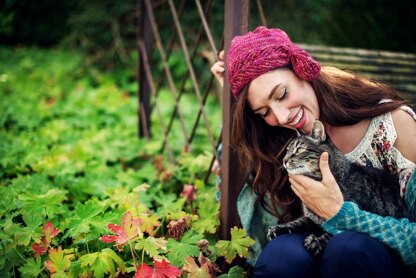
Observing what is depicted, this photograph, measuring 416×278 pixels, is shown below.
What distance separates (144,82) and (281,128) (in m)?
1.96

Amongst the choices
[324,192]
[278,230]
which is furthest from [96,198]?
[324,192]

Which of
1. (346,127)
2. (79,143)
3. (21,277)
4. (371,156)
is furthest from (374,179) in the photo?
(79,143)

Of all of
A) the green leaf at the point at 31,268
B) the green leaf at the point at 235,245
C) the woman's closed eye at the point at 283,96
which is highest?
the woman's closed eye at the point at 283,96

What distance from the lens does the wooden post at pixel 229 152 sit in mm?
1939

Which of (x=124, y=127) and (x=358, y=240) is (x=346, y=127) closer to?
(x=358, y=240)

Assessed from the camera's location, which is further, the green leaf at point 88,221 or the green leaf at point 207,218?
the green leaf at point 207,218

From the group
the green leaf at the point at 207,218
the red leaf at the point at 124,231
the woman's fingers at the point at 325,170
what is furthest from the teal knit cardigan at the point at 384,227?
the red leaf at the point at 124,231

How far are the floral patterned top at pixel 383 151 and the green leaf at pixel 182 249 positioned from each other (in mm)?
851

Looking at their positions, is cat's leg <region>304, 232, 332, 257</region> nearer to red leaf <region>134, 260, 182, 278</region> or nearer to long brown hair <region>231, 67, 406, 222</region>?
long brown hair <region>231, 67, 406, 222</region>

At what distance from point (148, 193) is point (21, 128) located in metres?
1.91

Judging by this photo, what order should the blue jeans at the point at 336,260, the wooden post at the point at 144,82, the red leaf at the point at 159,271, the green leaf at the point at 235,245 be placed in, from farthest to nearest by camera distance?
the wooden post at the point at 144,82 < the green leaf at the point at 235,245 < the red leaf at the point at 159,271 < the blue jeans at the point at 336,260

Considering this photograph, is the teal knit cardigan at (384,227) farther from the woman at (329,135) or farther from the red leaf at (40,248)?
the red leaf at (40,248)

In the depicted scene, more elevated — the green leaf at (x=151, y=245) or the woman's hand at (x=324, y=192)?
the woman's hand at (x=324, y=192)

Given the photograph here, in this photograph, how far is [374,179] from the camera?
1717 mm
